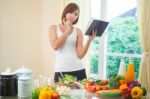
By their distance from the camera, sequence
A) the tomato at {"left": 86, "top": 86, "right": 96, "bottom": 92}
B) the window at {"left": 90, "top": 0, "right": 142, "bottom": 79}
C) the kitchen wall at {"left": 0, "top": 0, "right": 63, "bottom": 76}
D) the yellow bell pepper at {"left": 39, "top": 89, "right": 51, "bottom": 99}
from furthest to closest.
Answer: the kitchen wall at {"left": 0, "top": 0, "right": 63, "bottom": 76} → the window at {"left": 90, "top": 0, "right": 142, "bottom": 79} → the tomato at {"left": 86, "top": 86, "right": 96, "bottom": 92} → the yellow bell pepper at {"left": 39, "top": 89, "right": 51, "bottom": 99}

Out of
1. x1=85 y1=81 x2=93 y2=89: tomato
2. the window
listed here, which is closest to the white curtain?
the window

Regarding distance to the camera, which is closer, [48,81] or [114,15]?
[48,81]

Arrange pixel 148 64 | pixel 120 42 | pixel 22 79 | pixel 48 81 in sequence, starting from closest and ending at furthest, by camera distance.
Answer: pixel 22 79
pixel 48 81
pixel 148 64
pixel 120 42

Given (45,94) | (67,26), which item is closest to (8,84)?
(45,94)

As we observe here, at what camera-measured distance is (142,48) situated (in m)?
2.44

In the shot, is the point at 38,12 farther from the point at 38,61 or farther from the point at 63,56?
the point at 63,56

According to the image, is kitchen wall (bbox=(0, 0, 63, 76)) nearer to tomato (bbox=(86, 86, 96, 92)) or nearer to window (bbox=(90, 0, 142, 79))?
window (bbox=(90, 0, 142, 79))

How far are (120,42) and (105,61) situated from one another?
0.85ft

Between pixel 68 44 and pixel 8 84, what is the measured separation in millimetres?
623

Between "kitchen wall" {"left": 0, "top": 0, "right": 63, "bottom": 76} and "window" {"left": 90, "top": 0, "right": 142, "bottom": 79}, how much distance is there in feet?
1.62

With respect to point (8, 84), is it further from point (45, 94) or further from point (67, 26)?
point (67, 26)

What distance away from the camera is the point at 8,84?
1.54m

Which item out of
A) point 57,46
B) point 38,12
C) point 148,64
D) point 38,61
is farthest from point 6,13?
point 148,64

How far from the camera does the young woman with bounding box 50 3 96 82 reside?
1977 mm
